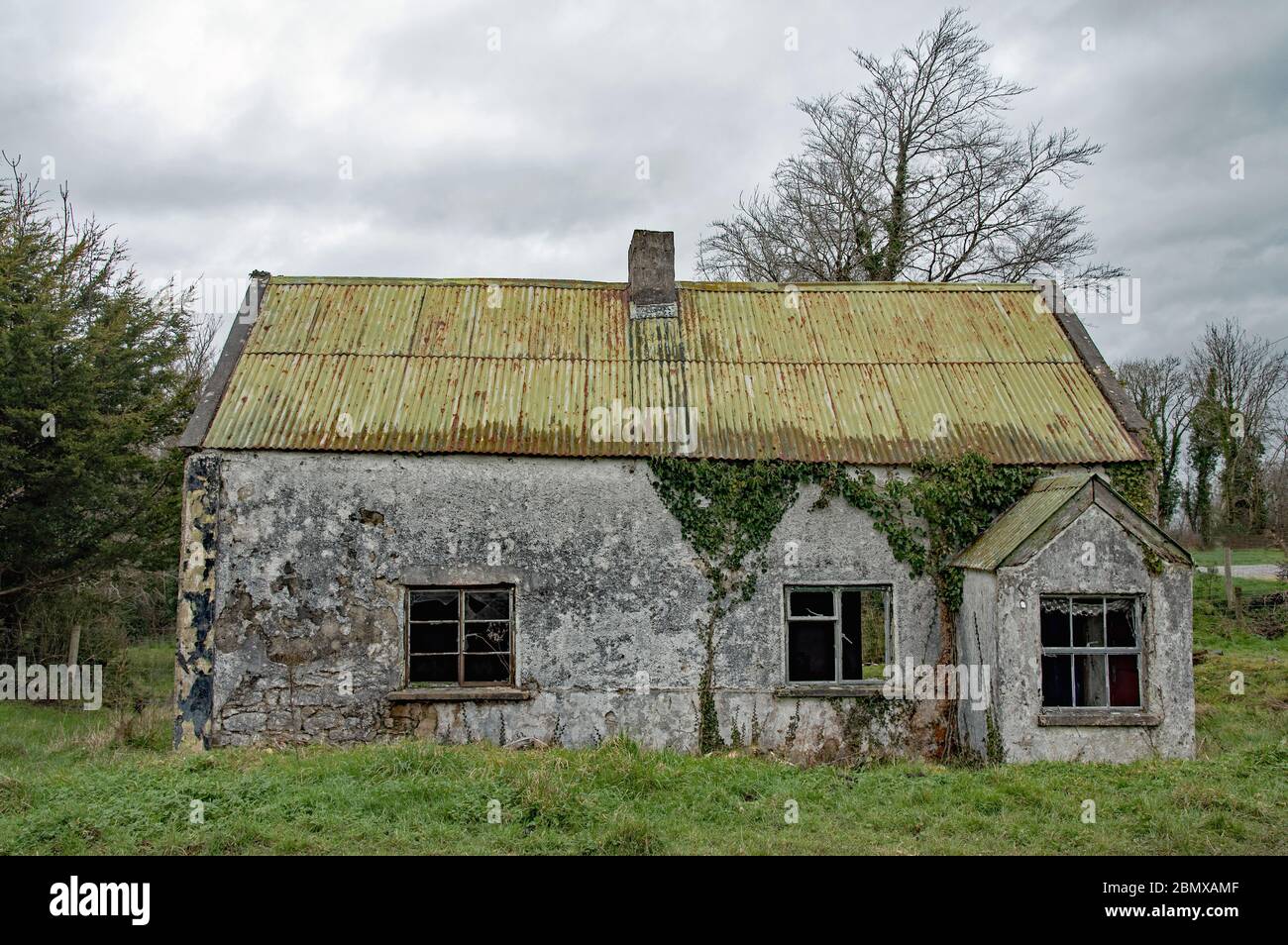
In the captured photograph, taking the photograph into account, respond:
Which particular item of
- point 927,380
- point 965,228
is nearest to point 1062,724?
point 927,380

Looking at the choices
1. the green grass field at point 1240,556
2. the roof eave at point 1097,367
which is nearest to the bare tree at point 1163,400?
the green grass field at point 1240,556

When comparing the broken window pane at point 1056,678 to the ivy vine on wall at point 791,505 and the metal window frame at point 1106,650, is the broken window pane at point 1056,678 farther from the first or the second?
the ivy vine on wall at point 791,505

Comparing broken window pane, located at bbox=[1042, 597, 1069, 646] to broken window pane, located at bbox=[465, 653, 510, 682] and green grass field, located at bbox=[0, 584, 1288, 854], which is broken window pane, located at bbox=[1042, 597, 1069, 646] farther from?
broken window pane, located at bbox=[465, 653, 510, 682]

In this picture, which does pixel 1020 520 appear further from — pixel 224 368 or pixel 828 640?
pixel 224 368

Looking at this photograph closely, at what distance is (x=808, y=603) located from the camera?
41.6 feet

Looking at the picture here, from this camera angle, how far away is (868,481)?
11.3m

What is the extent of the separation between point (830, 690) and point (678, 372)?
15.2 feet

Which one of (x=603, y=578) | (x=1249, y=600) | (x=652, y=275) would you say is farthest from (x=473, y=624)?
(x=1249, y=600)

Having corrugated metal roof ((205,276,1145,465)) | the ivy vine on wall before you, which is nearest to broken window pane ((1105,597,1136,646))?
the ivy vine on wall

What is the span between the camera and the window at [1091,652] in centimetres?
1054

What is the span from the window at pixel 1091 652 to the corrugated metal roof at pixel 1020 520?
87 centimetres

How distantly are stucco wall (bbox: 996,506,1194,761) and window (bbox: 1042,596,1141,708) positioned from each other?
25cm

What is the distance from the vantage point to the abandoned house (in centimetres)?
1038

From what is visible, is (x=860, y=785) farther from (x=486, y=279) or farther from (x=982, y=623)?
(x=486, y=279)
